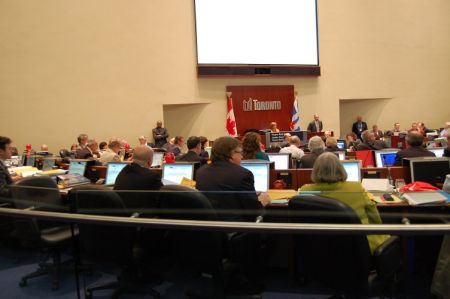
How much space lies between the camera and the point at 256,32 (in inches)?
519

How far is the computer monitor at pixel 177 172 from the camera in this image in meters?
4.88

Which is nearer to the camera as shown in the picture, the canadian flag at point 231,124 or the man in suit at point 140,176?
the man in suit at point 140,176

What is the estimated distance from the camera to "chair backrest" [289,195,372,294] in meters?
2.15

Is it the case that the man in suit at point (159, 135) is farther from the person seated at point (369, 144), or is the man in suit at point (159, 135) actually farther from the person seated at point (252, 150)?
the person seated at point (252, 150)

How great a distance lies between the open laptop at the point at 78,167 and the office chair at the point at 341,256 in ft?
13.2

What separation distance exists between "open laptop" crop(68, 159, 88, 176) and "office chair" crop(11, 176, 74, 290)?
2.90m

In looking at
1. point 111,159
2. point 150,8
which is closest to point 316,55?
point 150,8

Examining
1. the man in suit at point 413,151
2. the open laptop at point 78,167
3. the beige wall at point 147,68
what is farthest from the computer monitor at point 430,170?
the beige wall at point 147,68

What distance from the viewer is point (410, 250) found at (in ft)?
6.87

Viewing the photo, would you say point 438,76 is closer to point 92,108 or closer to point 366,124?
point 366,124

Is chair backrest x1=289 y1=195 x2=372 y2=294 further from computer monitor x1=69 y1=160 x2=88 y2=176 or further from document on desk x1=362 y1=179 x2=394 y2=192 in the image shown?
computer monitor x1=69 y1=160 x2=88 y2=176

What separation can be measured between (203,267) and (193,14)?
10959 millimetres

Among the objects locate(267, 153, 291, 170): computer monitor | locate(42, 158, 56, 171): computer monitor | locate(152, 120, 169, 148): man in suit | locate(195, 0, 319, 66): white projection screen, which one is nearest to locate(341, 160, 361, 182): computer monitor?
locate(267, 153, 291, 170): computer monitor

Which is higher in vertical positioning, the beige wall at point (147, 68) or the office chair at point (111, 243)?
the beige wall at point (147, 68)
